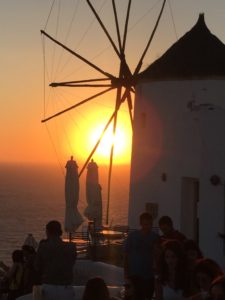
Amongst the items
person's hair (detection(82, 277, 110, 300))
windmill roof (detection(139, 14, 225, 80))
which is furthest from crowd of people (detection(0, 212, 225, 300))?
windmill roof (detection(139, 14, 225, 80))

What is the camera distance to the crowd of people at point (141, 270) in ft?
20.7

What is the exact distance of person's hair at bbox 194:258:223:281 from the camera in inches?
247

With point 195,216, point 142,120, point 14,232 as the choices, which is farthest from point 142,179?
point 14,232

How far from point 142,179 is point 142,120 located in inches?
69.6

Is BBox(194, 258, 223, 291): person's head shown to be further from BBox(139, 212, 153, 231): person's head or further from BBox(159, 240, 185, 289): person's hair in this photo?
BBox(139, 212, 153, 231): person's head

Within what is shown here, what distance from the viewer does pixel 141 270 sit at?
883cm

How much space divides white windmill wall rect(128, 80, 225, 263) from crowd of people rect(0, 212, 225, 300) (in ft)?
13.3

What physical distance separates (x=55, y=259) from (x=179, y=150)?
736 cm

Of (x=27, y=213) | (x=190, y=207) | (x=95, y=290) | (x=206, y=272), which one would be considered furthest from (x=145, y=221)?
(x=27, y=213)

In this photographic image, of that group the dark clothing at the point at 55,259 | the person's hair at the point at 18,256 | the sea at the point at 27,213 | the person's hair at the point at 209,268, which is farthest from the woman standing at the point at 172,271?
the sea at the point at 27,213

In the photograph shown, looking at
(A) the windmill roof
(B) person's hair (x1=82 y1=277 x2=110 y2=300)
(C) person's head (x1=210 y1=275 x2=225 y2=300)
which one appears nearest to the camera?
(C) person's head (x1=210 y1=275 x2=225 y2=300)

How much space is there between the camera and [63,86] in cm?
2081

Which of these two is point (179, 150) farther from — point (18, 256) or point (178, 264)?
point (178, 264)

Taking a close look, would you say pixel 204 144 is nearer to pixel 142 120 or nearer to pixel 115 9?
pixel 142 120
